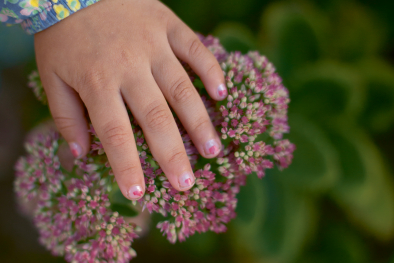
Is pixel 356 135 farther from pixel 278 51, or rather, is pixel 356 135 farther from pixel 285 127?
pixel 285 127

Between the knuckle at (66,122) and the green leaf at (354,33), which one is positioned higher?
the knuckle at (66,122)

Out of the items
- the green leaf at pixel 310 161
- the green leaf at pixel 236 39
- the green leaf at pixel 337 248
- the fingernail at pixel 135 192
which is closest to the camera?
the fingernail at pixel 135 192

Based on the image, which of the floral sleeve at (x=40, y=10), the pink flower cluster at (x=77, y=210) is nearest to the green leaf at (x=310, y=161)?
the pink flower cluster at (x=77, y=210)

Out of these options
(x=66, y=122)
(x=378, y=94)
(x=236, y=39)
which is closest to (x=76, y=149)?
(x=66, y=122)

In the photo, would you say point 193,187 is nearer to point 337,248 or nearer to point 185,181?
point 185,181

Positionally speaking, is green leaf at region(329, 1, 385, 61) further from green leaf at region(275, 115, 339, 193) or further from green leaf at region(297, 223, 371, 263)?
green leaf at region(297, 223, 371, 263)

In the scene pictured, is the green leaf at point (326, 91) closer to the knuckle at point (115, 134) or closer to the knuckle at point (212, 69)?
the knuckle at point (212, 69)

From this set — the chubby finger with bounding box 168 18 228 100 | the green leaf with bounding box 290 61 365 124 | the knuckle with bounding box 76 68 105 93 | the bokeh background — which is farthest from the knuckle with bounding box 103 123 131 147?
the green leaf with bounding box 290 61 365 124

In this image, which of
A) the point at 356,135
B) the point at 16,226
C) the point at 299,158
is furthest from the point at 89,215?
the point at 16,226
